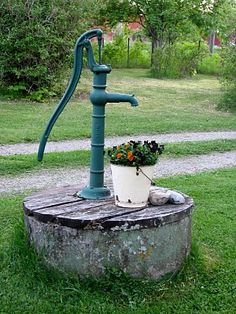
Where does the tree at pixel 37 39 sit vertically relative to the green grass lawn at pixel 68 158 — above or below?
above

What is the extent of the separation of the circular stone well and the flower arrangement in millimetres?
310

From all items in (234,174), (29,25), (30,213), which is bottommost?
(234,174)

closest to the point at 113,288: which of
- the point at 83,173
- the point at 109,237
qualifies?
the point at 109,237

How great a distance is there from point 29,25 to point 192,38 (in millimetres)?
14468

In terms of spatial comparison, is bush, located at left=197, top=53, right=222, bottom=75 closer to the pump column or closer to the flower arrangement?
the pump column

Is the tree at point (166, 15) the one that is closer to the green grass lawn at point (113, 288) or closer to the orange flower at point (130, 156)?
the green grass lawn at point (113, 288)

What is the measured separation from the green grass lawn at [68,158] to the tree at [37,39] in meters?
6.12

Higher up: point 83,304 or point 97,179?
point 97,179

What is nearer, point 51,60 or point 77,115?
point 77,115

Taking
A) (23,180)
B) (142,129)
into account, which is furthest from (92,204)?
(142,129)

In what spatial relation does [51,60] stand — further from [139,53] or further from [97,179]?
[139,53]

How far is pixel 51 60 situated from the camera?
1441cm

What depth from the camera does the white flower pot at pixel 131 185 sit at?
360 cm

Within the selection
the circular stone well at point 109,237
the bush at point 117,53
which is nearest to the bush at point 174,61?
the bush at point 117,53
